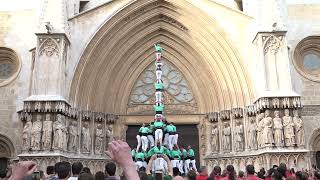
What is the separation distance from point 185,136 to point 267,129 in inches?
154

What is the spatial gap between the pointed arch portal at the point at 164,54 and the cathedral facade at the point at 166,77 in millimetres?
44

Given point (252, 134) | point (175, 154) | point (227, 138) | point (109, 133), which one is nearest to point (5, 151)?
point (109, 133)

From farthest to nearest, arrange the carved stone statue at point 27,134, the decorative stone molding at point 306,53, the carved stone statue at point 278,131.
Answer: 1. the decorative stone molding at point 306,53
2. the carved stone statue at point 278,131
3. the carved stone statue at point 27,134

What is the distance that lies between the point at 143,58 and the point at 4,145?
7.00 metres

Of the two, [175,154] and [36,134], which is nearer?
[175,154]

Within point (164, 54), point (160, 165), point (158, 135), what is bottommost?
point (160, 165)

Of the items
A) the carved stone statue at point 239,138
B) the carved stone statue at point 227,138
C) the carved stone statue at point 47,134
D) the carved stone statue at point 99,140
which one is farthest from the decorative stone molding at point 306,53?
the carved stone statue at point 47,134

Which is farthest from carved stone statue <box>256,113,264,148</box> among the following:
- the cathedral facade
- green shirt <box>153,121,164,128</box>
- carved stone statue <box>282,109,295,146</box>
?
green shirt <box>153,121,164,128</box>

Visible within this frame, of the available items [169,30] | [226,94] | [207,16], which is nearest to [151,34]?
[169,30]

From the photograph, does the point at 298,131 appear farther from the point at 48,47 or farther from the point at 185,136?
the point at 48,47

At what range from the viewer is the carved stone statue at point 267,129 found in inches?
531

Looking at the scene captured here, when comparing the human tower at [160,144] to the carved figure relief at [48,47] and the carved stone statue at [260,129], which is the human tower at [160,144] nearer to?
the carved stone statue at [260,129]

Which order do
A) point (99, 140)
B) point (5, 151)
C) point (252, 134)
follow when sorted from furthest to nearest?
point (5, 151), point (99, 140), point (252, 134)

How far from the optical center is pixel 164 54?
17.5 meters
